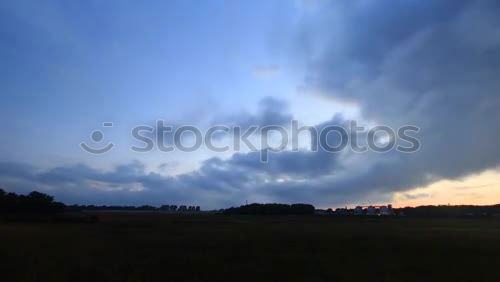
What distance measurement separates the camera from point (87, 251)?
114ft

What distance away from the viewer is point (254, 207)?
611 feet

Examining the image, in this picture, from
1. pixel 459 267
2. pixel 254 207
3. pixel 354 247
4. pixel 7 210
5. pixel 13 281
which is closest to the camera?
pixel 13 281

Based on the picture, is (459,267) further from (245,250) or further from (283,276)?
(245,250)

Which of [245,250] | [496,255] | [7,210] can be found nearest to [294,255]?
[245,250]

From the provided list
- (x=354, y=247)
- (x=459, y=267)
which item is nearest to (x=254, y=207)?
(x=354, y=247)

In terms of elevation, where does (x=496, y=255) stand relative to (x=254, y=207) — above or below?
below

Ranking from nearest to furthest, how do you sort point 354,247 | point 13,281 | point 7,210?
point 13,281
point 354,247
point 7,210

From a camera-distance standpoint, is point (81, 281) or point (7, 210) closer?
point (81, 281)

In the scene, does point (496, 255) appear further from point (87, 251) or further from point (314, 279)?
point (87, 251)

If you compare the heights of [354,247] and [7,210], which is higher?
[7,210]

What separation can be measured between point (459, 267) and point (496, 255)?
8299 millimetres

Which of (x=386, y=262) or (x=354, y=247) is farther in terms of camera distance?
(x=354, y=247)

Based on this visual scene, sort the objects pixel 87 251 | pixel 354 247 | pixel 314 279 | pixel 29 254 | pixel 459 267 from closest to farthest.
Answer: pixel 314 279, pixel 459 267, pixel 29 254, pixel 87 251, pixel 354 247

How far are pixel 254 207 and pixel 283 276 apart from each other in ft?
537
